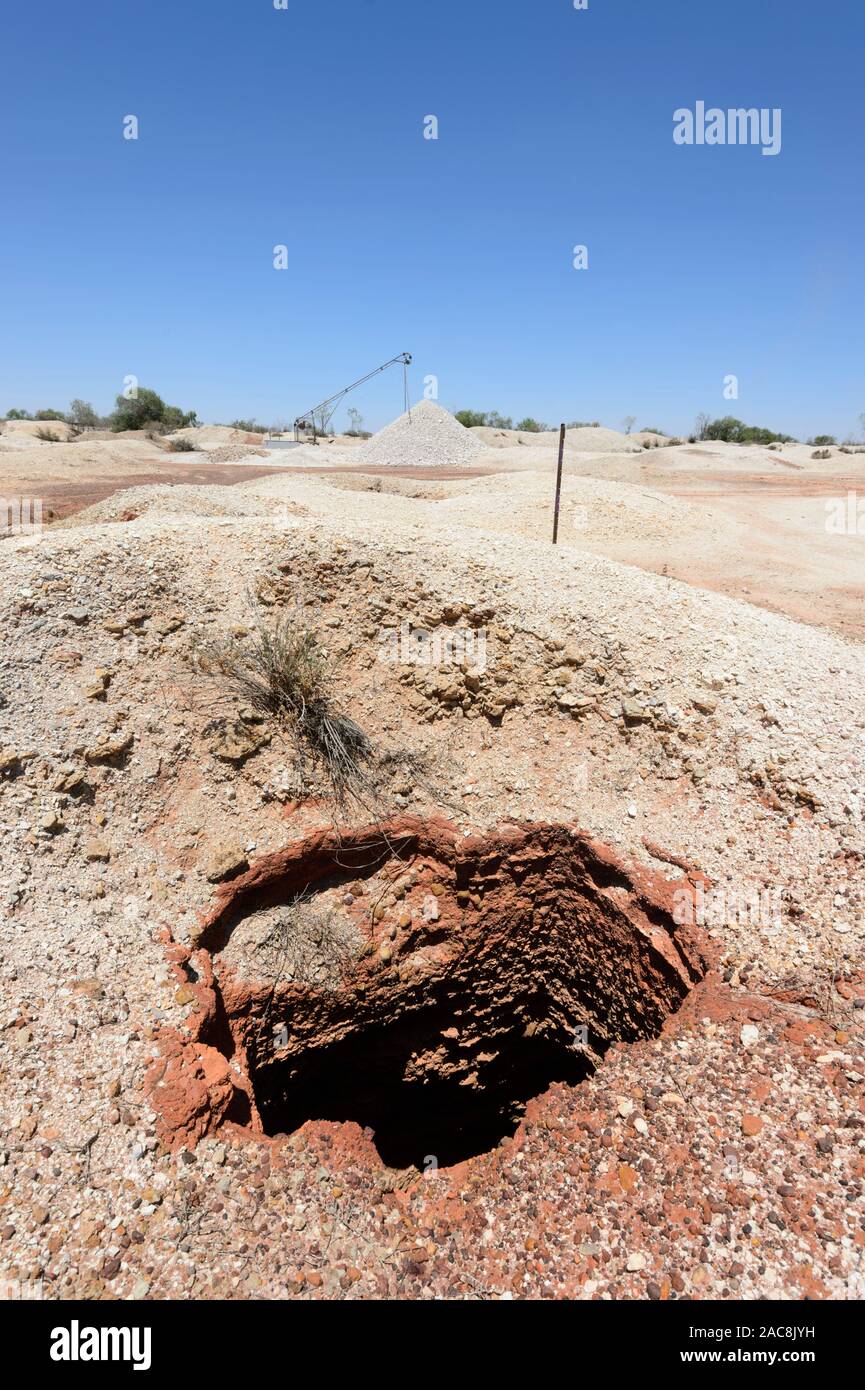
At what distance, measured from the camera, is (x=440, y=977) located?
4.55 metres

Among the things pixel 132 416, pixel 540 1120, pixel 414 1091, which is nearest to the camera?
pixel 540 1120

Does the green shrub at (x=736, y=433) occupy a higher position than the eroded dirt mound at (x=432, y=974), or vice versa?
the green shrub at (x=736, y=433)

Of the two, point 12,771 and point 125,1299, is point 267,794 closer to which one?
point 12,771

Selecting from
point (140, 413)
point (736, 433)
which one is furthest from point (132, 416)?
point (736, 433)

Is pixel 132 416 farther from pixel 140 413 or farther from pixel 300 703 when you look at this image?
pixel 300 703

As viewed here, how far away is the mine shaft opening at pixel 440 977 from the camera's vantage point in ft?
13.1

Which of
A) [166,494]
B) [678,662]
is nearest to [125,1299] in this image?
[678,662]

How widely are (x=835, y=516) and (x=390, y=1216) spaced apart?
Result: 14471mm

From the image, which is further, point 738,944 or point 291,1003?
point 291,1003

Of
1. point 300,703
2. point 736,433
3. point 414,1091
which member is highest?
point 736,433

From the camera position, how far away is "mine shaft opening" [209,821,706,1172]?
13.1 ft

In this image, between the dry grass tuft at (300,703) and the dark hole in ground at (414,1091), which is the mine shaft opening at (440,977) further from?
the dry grass tuft at (300,703)

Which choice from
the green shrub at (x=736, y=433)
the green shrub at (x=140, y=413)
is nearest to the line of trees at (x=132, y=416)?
the green shrub at (x=140, y=413)

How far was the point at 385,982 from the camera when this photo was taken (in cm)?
436
